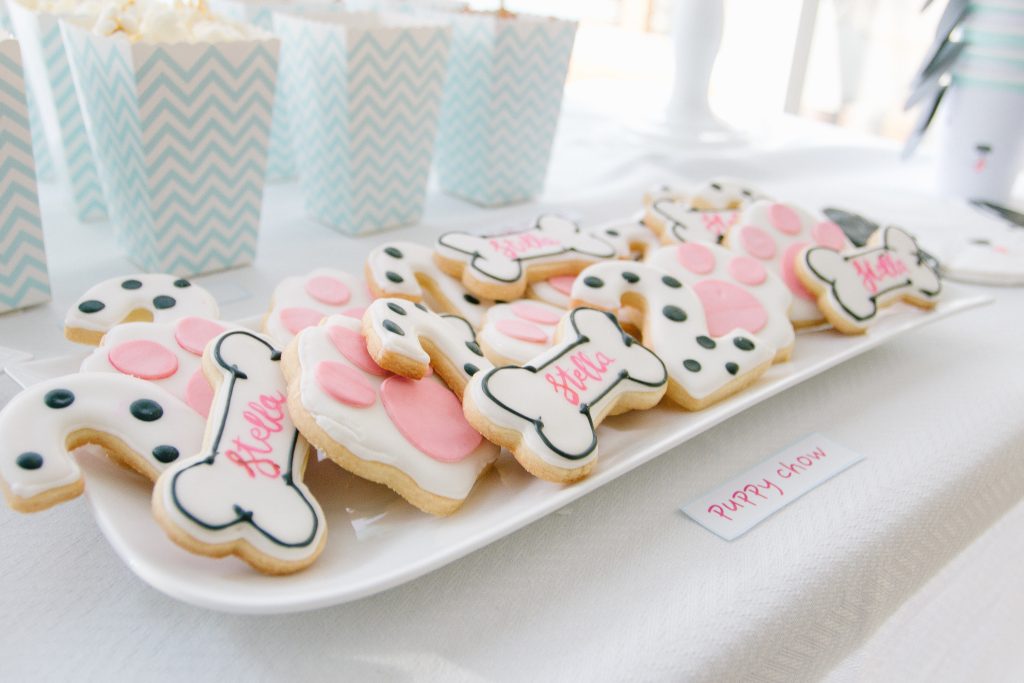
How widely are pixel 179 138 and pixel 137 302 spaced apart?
216mm

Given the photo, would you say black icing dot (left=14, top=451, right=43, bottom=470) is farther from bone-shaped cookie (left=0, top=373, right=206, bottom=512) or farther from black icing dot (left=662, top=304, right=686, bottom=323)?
black icing dot (left=662, top=304, right=686, bottom=323)

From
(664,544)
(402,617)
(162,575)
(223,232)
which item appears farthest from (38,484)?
(223,232)

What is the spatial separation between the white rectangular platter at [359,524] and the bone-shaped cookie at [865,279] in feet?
0.57

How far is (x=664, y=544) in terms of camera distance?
19.9 inches

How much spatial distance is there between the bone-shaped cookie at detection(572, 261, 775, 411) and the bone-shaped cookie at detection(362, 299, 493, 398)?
13 centimetres

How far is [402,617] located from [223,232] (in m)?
0.49

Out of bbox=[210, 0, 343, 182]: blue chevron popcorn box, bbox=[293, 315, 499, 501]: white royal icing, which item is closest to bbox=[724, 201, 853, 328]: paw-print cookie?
bbox=[293, 315, 499, 501]: white royal icing

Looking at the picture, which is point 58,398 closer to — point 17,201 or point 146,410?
point 146,410

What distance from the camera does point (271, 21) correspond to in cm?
96

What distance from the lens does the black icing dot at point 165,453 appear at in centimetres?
44

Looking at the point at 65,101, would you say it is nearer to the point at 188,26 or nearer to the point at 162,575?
the point at 188,26

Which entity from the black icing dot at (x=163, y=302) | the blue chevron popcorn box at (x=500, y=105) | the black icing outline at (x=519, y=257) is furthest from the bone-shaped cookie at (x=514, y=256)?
the blue chevron popcorn box at (x=500, y=105)

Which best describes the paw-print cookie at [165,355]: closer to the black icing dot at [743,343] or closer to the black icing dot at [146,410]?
the black icing dot at [146,410]

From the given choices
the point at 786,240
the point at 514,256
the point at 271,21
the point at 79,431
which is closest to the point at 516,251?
the point at 514,256
